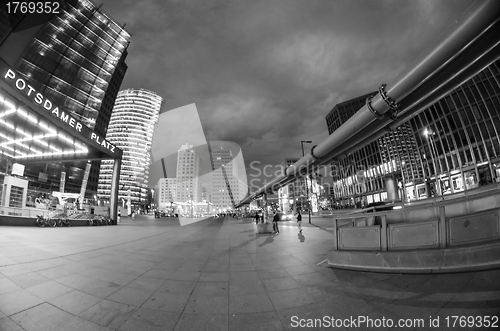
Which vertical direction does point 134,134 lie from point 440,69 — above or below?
above

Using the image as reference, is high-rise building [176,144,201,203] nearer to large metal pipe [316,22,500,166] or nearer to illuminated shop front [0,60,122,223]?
illuminated shop front [0,60,122,223]

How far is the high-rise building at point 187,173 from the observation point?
156500mm

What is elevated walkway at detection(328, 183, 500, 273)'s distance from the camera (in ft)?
14.7

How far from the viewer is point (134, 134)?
146m

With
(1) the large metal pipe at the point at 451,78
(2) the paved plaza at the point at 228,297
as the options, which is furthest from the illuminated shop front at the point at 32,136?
(1) the large metal pipe at the point at 451,78

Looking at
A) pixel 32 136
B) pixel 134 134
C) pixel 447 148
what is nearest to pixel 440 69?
pixel 32 136

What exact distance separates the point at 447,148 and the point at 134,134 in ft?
532

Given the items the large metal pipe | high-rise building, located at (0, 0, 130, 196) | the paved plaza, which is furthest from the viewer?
high-rise building, located at (0, 0, 130, 196)

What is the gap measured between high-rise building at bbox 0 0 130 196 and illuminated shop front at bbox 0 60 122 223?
3756 cm

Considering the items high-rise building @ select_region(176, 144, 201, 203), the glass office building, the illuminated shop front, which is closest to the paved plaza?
the illuminated shop front

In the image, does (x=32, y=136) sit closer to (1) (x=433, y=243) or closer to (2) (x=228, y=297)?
(2) (x=228, y=297)

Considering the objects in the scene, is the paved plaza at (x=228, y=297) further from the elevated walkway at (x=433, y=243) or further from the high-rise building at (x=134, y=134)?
the high-rise building at (x=134, y=134)

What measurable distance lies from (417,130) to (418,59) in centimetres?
5941

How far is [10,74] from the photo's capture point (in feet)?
42.5
